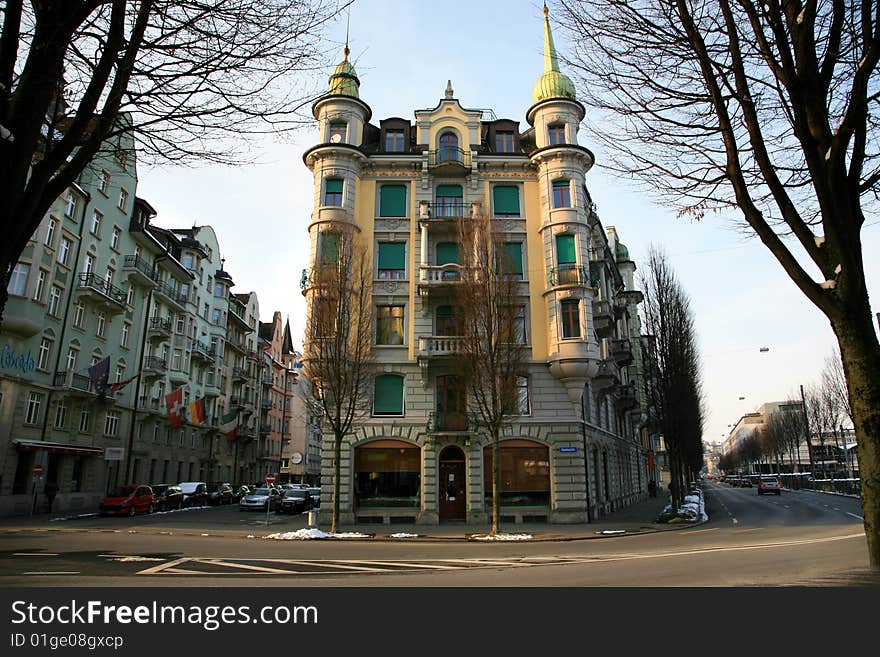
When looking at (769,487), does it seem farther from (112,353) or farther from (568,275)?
(112,353)

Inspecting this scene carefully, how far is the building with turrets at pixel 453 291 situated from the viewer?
84.4ft

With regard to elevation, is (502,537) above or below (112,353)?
below

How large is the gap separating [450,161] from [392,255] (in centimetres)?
551

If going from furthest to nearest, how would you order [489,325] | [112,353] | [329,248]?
[112,353] < [329,248] < [489,325]

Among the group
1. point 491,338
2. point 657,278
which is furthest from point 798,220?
point 657,278

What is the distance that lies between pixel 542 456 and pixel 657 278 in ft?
48.7

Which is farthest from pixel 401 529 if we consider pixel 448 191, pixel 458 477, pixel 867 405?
pixel 867 405

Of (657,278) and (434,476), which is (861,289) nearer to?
(434,476)

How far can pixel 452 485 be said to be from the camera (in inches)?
1019

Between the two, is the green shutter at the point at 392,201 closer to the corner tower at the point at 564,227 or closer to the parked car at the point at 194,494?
the corner tower at the point at 564,227

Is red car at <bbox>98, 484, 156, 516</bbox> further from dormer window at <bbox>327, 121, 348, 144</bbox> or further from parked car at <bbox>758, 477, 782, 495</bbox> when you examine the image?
parked car at <bbox>758, 477, 782, 495</bbox>

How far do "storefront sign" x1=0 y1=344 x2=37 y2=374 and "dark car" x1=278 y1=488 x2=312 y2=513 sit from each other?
1575 centimetres
